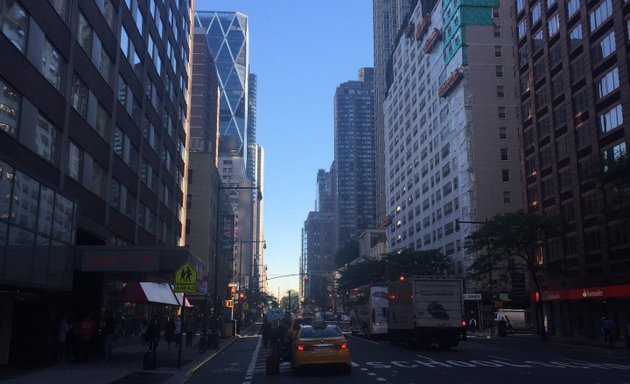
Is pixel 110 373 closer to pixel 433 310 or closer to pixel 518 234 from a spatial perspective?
pixel 433 310

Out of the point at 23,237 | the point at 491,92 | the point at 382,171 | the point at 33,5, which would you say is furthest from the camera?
the point at 382,171

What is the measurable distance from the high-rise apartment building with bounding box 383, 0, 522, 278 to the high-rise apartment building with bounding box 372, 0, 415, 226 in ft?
163

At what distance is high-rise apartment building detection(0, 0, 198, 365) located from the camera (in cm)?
2056

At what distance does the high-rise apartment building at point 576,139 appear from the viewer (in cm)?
4556

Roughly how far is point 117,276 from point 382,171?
140517 millimetres

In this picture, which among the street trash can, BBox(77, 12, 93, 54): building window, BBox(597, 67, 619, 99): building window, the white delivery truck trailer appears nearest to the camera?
BBox(77, 12, 93, 54): building window

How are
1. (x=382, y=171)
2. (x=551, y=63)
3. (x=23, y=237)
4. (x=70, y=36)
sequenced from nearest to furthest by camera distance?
(x=23, y=237)
(x=70, y=36)
(x=551, y=63)
(x=382, y=171)

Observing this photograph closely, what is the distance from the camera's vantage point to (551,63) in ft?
186

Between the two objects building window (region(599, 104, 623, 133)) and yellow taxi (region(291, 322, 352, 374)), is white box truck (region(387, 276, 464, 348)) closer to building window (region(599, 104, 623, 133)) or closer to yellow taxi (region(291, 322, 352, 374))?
yellow taxi (region(291, 322, 352, 374))

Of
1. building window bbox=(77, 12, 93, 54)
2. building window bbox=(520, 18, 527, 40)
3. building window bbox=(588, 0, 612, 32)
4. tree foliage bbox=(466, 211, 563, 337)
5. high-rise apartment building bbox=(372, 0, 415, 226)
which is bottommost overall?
tree foliage bbox=(466, 211, 563, 337)

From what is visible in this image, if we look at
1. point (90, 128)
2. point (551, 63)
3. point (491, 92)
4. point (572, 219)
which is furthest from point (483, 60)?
point (90, 128)

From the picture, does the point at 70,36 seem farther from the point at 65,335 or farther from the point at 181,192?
the point at 181,192

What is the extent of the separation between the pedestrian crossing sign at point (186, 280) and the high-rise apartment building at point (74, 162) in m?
2.14

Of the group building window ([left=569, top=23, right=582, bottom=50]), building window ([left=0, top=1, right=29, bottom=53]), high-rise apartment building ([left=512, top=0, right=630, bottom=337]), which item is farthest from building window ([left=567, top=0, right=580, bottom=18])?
building window ([left=0, top=1, right=29, bottom=53])
